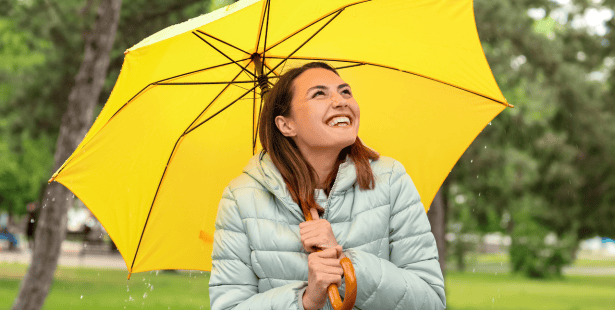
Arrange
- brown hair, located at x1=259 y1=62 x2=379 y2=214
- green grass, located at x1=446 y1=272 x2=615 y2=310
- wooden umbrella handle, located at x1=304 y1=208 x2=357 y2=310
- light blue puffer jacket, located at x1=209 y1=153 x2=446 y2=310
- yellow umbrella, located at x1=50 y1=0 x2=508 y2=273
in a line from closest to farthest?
wooden umbrella handle, located at x1=304 y1=208 x2=357 y2=310 → light blue puffer jacket, located at x1=209 y1=153 x2=446 y2=310 → brown hair, located at x1=259 y1=62 x2=379 y2=214 → yellow umbrella, located at x1=50 y1=0 x2=508 y2=273 → green grass, located at x1=446 y1=272 x2=615 y2=310

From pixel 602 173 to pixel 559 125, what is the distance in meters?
4.91

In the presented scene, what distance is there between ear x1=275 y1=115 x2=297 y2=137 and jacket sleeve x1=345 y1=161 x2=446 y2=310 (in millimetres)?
470

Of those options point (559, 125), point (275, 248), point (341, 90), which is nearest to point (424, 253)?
point (275, 248)

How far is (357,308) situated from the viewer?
7.54 feet

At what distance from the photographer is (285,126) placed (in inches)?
106

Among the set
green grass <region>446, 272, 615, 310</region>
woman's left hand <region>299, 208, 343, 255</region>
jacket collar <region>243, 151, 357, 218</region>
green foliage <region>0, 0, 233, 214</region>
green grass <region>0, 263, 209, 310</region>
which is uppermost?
green foliage <region>0, 0, 233, 214</region>

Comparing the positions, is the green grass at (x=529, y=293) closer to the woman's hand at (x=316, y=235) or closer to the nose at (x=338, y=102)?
the nose at (x=338, y=102)

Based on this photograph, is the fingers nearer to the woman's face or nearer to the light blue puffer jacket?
the light blue puffer jacket

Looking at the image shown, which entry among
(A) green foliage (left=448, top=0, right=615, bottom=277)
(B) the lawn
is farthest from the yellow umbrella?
(B) the lawn

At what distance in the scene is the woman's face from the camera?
8.20 ft

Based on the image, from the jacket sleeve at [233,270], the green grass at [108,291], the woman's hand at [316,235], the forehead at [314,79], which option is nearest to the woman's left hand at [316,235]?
the woman's hand at [316,235]

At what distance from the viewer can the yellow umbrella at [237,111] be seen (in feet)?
10.5

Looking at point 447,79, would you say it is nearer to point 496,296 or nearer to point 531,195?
point 496,296

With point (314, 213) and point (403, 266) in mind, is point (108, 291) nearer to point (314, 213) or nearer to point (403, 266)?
point (314, 213)
